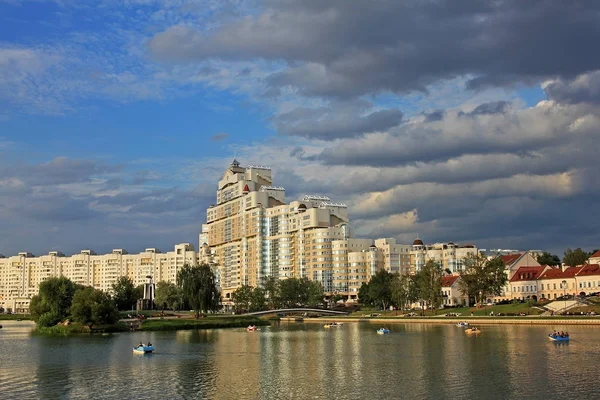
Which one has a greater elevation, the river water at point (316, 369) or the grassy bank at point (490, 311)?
the grassy bank at point (490, 311)

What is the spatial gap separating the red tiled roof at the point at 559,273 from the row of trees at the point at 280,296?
210 feet

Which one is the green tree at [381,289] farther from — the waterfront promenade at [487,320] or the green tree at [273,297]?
the green tree at [273,297]

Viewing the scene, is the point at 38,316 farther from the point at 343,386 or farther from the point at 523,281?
the point at 523,281

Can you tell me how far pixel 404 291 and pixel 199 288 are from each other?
50.9 m

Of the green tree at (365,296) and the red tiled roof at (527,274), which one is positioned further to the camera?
the green tree at (365,296)

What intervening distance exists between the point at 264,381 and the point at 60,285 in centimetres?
8088

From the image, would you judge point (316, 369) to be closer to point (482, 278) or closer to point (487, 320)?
point (487, 320)

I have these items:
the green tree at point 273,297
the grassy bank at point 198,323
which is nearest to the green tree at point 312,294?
the green tree at point 273,297

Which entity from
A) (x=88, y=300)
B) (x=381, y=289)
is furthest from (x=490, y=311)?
(x=88, y=300)

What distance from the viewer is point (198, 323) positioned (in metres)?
133

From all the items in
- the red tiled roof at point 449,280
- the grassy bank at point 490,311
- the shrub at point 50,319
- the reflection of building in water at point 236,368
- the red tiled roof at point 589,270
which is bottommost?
the reflection of building in water at point 236,368

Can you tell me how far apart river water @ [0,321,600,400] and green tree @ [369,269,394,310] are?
8011 centimetres

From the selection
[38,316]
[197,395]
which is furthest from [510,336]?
[38,316]

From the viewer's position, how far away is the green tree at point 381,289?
569ft
